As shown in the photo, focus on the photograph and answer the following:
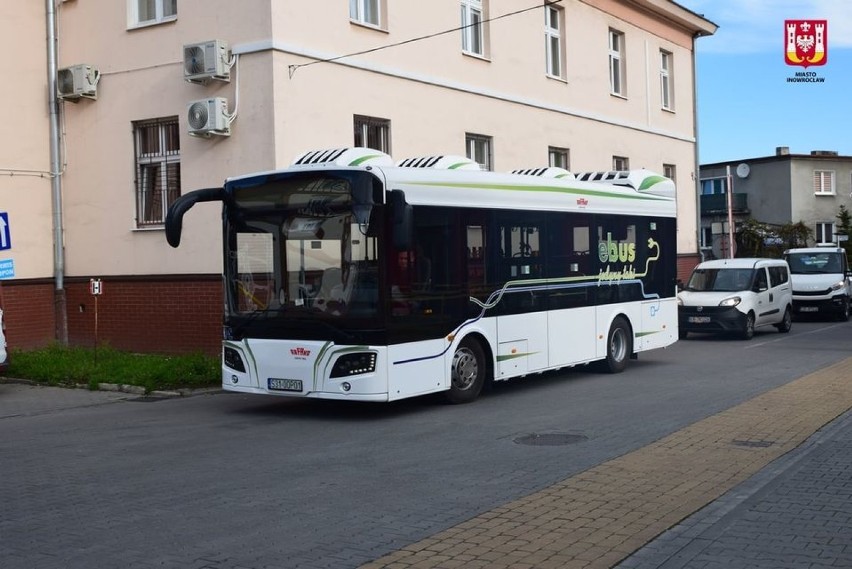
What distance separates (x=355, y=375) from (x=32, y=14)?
40.1 ft

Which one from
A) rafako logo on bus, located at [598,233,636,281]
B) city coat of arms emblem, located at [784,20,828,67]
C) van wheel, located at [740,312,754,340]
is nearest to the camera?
rafako logo on bus, located at [598,233,636,281]

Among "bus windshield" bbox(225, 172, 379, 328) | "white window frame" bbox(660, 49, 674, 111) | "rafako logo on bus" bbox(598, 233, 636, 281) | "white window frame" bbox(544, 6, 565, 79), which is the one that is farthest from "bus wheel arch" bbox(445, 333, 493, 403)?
"white window frame" bbox(660, 49, 674, 111)

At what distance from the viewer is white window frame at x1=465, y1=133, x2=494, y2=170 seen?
22516 millimetres

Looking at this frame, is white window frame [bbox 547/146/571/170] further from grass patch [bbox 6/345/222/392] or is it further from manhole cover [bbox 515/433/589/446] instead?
manhole cover [bbox 515/433/589/446]

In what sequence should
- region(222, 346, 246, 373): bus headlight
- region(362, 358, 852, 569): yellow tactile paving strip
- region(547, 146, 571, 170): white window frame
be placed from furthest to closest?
region(547, 146, 571, 170): white window frame, region(222, 346, 246, 373): bus headlight, region(362, 358, 852, 569): yellow tactile paving strip

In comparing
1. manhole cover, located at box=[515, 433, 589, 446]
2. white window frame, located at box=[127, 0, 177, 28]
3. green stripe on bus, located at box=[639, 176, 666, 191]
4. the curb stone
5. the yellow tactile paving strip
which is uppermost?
white window frame, located at box=[127, 0, 177, 28]

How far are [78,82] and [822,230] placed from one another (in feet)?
160

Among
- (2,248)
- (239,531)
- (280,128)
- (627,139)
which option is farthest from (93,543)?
(627,139)

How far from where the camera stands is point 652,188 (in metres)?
17.8

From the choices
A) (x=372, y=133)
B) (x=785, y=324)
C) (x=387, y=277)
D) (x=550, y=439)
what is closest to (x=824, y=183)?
(x=785, y=324)

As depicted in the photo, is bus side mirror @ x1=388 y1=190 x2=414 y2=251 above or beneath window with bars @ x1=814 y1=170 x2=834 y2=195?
beneath

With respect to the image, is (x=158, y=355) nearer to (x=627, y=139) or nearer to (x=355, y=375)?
(x=355, y=375)

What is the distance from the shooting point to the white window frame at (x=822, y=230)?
191 ft

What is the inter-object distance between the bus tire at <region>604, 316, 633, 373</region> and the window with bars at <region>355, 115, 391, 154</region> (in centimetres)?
584
